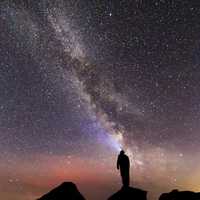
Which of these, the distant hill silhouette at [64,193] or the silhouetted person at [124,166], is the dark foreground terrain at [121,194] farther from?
the silhouetted person at [124,166]

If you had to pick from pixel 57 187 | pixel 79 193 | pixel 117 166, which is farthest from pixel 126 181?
pixel 57 187

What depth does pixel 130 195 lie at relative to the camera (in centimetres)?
1644

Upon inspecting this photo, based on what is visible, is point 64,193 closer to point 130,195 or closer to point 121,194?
point 121,194

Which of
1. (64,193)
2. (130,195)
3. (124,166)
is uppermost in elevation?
(124,166)

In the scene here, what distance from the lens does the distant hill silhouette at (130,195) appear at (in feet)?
53.5

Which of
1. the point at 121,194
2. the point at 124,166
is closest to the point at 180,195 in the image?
the point at 124,166

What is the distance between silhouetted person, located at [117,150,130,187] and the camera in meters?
18.0

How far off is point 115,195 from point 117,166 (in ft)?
8.98

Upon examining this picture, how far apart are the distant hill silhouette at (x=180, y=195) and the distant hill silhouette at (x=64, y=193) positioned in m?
5.36

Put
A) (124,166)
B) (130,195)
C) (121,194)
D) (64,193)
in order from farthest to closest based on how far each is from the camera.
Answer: (124,166)
(64,193)
(121,194)
(130,195)

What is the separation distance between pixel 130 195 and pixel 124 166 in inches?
96.8

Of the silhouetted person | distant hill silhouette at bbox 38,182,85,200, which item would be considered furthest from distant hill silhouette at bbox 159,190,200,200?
distant hill silhouette at bbox 38,182,85,200

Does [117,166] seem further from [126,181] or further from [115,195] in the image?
[115,195]

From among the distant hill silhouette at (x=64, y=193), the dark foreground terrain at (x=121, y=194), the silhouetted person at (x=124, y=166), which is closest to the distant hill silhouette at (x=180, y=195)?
the dark foreground terrain at (x=121, y=194)
